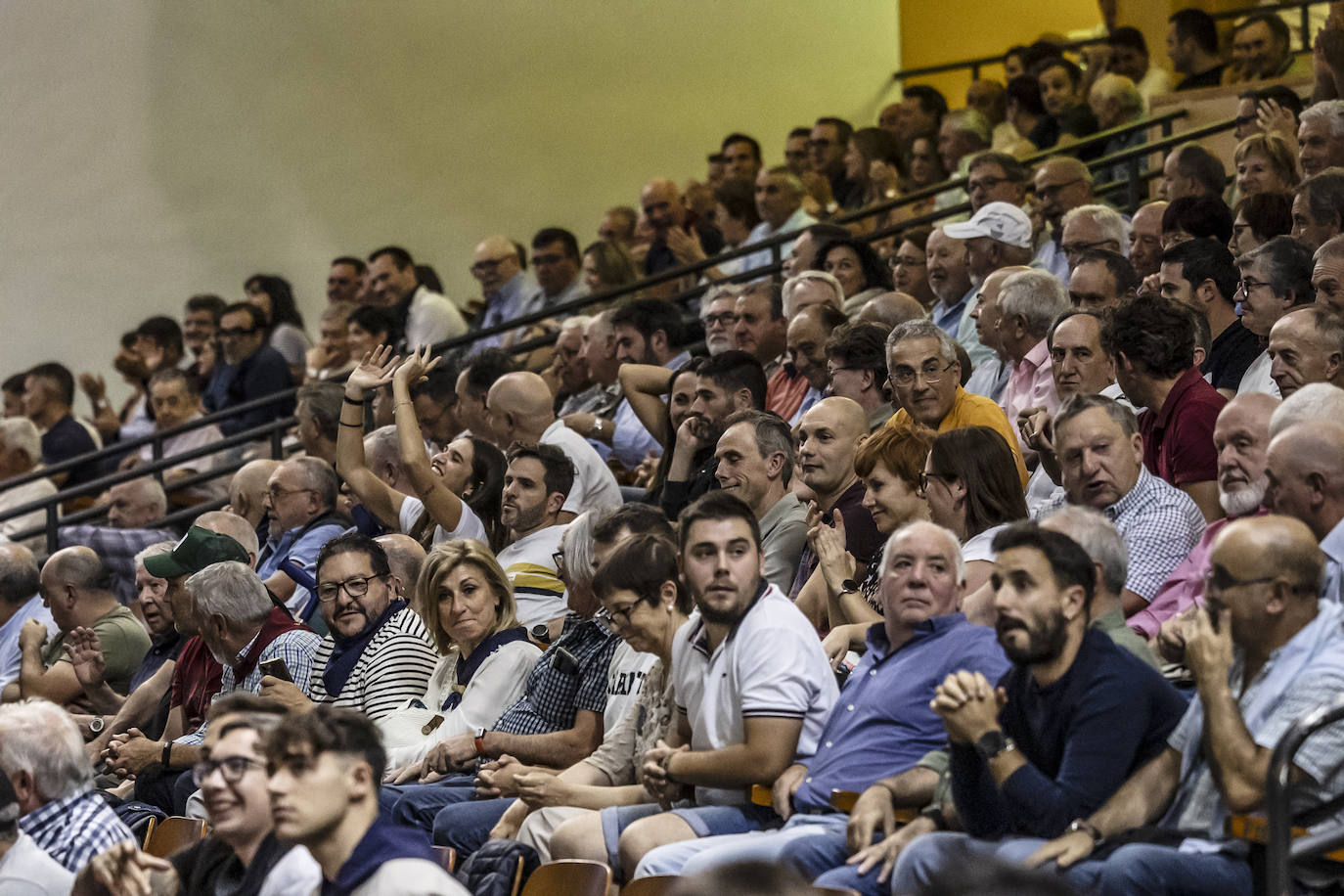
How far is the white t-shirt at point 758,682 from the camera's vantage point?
12.1ft

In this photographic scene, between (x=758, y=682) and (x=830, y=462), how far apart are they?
1.18 metres

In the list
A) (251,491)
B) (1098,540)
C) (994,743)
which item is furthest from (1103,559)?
(251,491)

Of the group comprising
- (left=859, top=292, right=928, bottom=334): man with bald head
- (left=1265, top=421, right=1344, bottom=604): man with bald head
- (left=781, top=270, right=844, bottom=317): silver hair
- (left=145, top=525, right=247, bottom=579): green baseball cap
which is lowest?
(left=145, top=525, right=247, bottom=579): green baseball cap

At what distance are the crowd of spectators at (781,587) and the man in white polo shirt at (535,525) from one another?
0.05 ft

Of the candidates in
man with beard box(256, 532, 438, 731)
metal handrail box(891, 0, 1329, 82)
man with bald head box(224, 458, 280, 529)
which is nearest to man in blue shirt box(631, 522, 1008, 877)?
man with beard box(256, 532, 438, 731)

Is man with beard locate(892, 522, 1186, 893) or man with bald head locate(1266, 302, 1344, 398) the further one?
man with bald head locate(1266, 302, 1344, 398)

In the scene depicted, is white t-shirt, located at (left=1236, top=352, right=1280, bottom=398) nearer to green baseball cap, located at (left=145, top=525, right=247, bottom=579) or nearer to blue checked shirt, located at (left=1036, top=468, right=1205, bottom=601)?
blue checked shirt, located at (left=1036, top=468, right=1205, bottom=601)

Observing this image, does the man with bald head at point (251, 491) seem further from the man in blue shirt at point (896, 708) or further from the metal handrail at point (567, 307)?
the man in blue shirt at point (896, 708)

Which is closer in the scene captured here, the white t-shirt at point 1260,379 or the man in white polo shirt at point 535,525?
the white t-shirt at point 1260,379

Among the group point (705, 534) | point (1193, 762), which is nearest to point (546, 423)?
point (705, 534)

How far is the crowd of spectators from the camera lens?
3.11m

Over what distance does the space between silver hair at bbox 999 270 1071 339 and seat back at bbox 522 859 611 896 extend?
8.47ft

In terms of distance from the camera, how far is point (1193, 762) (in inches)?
121

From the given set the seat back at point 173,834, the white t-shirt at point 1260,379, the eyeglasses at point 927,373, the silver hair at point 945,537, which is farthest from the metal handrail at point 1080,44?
the seat back at point 173,834
